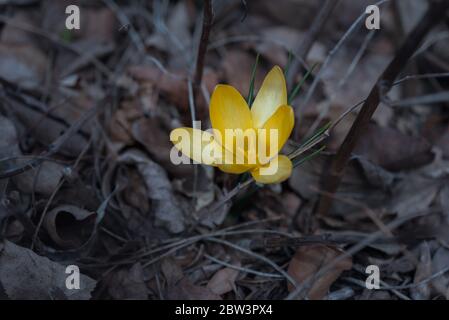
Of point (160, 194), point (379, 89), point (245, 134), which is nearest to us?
point (379, 89)

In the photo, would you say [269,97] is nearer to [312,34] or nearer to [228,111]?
[228,111]

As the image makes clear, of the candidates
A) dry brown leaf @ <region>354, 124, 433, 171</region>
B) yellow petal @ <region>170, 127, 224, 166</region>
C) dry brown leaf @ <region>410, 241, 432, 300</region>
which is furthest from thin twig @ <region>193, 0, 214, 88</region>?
dry brown leaf @ <region>410, 241, 432, 300</region>

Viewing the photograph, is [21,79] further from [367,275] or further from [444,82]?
[444,82]

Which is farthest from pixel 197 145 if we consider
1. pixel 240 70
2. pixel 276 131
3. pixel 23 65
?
pixel 23 65

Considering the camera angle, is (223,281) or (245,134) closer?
(245,134)

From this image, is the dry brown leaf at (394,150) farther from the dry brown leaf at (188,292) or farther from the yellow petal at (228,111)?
the dry brown leaf at (188,292)

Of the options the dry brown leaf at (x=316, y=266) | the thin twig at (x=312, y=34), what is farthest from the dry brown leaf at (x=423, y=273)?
the thin twig at (x=312, y=34)
